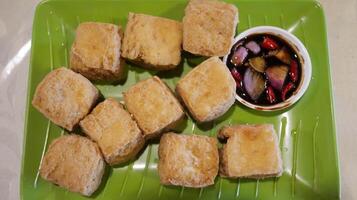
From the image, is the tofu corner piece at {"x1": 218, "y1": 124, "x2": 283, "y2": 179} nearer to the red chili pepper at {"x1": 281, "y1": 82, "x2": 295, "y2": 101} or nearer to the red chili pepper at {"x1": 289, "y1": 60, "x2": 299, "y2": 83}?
the red chili pepper at {"x1": 281, "y1": 82, "x2": 295, "y2": 101}

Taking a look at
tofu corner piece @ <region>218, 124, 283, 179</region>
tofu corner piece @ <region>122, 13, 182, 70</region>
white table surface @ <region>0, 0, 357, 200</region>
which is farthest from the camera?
white table surface @ <region>0, 0, 357, 200</region>

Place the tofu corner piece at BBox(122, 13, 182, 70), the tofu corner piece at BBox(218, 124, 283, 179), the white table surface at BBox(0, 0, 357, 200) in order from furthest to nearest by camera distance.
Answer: the white table surface at BBox(0, 0, 357, 200) → the tofu corner piece at BBox(122, 13, 182, 70) → the tofu corner piece at BBox(218, 124, 283, 179)

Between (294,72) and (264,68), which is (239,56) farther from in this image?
(294,72)

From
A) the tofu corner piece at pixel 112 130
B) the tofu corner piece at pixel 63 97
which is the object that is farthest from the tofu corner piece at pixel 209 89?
the tofu corner piece at pixel 63 97

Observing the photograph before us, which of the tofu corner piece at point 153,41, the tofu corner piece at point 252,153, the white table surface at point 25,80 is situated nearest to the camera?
the tofu corner piece at point 252,153

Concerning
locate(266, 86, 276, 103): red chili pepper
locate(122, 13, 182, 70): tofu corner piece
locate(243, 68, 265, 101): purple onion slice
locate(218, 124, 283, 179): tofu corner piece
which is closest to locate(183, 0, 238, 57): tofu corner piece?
locate(122, 13, 182, 70): tofu corner piece

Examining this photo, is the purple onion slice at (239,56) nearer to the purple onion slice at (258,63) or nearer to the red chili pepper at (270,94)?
the purple onion slice at (258,63)

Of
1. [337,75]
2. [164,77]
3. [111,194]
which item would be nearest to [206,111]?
[164,77]
